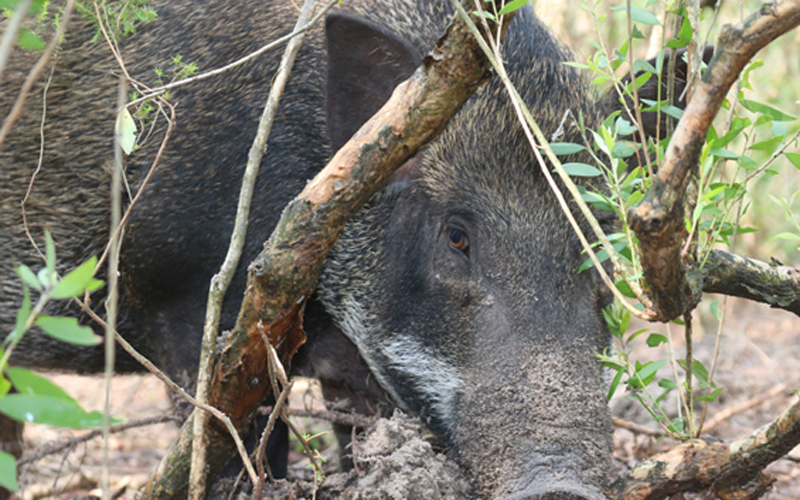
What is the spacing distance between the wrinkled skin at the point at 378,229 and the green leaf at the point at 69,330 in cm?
142

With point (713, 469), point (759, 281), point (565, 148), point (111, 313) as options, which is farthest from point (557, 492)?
point (111, 313)

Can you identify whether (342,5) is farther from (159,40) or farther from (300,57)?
(159,40)

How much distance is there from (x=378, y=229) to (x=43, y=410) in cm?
179

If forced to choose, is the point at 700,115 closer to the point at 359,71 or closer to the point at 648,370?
the point at 648,370

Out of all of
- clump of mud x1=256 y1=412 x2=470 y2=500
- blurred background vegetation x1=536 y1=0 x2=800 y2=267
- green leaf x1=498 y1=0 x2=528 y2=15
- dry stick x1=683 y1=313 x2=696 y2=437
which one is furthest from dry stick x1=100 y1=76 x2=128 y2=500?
blurred background vegetation x1=536 y1=0 x2=800 y2=267

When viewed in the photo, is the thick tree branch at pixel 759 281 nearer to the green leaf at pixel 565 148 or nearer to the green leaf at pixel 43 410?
the green leaf at pixel 565 148

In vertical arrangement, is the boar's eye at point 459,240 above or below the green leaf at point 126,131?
below

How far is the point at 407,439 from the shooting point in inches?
91.9

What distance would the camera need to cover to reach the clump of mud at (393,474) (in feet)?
7.17

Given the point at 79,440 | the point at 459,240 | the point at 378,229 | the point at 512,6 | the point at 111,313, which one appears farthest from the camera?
the point at 79,440

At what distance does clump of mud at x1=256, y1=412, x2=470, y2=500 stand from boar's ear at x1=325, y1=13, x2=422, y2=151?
3.32 feet

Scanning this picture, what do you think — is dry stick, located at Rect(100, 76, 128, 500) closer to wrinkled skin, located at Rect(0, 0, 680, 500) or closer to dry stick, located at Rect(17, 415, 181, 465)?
wrinkled skin, located at Rect(0, 0, 680, 500)

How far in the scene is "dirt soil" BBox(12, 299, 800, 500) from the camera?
227 centimetres

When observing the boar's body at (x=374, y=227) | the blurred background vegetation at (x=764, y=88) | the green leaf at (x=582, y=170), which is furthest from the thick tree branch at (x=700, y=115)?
the blurred background vegetation at (x=764, y=88)
